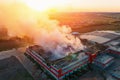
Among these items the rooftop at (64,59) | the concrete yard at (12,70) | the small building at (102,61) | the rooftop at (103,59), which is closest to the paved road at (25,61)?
the concrete yard at (12,70)

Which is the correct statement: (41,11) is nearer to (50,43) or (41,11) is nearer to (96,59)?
(50,43)

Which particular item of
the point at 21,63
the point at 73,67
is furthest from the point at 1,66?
the point at 73,67

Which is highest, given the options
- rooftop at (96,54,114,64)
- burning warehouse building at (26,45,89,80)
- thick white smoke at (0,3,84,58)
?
thick white smoke at (0,3,84,58)

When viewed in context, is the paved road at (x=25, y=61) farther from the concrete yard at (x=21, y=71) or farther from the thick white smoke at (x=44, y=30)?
the thick white smoke at (x=44, y=30)

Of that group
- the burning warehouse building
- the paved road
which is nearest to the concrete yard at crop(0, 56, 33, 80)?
the paved road

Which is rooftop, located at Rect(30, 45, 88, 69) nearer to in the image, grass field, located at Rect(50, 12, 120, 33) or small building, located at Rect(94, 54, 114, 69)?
small building, located at Rect(94, 54, 114, 69)

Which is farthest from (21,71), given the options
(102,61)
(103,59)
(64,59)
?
(103,59)

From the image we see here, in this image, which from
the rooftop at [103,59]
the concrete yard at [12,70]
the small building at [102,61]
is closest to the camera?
the concrete yard at [12,70]

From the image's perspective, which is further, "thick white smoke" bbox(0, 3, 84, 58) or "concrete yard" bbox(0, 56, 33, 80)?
"thick white smoke" bbox(0, 3, 84, 58)

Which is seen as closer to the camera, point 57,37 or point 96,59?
point 96,59

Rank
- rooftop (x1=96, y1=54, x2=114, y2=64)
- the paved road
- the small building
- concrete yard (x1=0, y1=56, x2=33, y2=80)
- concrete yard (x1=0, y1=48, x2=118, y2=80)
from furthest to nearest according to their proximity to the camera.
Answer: rooftop (x1=96, y1=54, x2=114, y2=64) < the small building < the paved road < concrete yard (x1=0, y1=48, x2=118, y2=80) < concrete yard (x1=0, y1=56, x2=33, y2=80)

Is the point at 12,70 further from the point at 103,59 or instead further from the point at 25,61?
the point at 103,59
